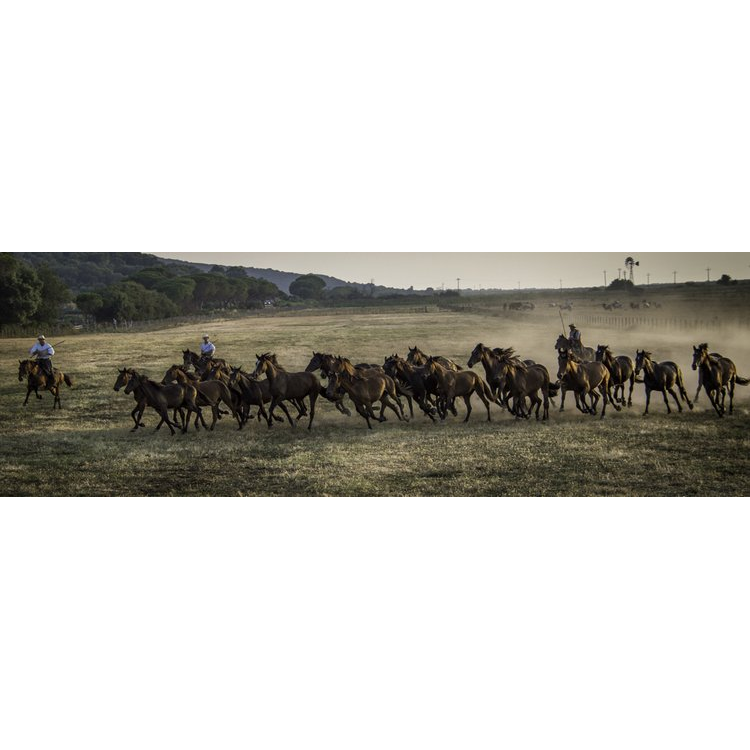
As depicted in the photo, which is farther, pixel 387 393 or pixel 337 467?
pixel 387 393

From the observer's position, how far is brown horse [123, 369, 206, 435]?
1281 centimetres

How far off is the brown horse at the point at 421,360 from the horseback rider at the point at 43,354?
216 inches

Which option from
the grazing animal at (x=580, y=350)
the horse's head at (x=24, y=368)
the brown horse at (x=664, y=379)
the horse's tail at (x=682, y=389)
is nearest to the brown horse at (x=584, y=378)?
the grazing animal at (x=580, y=350)

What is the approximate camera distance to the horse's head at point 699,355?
12.6 meters

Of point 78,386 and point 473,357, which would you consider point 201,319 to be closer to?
point 78,386

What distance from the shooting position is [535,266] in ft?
40.4

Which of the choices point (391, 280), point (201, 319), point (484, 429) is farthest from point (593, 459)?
point (201, 319)

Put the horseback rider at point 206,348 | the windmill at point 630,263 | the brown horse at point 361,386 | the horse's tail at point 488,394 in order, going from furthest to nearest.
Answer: the horseback rider at point 206,348 → the horse's tail at point 488,394 → the brown horse at point 361,386 → the windmill at point 630,263

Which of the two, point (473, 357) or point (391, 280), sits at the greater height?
point (391, 280)

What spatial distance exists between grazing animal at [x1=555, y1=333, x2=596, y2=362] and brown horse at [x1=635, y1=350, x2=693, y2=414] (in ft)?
2.51

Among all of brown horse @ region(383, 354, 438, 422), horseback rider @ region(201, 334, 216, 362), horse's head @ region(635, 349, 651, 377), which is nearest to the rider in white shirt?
horseback rider @ region(201, 334, 216, 362)

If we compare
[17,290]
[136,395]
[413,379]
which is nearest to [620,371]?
[413,379]

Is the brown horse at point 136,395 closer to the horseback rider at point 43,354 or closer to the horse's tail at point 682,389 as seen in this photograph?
the horseback rider at point 43,354

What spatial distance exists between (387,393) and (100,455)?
435 centimetres
